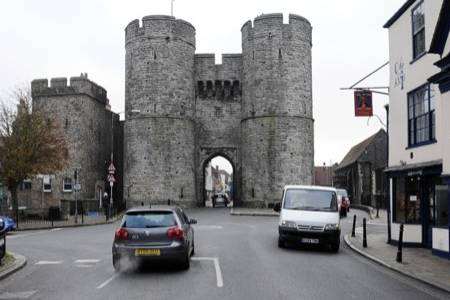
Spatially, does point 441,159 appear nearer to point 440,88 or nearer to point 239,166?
point 440,88

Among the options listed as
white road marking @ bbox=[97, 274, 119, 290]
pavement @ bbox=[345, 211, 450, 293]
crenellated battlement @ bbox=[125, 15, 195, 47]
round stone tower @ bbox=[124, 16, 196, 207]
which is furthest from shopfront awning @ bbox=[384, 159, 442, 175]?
crenellated battlement @ bbox=[125, 15, 195, 47]

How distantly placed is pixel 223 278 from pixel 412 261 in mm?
5717

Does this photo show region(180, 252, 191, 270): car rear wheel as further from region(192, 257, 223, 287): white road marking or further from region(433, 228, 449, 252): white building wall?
region(433, 228, 449, 252): white building wall

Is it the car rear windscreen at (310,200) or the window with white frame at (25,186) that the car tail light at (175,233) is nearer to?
the car rear windscreen at (310,200)

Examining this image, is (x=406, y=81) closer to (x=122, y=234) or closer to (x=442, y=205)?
(x=442, y=205)

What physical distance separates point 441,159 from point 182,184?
34481 millimetres

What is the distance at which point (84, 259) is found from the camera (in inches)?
617

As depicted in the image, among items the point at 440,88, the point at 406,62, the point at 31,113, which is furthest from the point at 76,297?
the point at 31,113

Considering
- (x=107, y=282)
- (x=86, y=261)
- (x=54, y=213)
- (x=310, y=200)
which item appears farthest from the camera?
(x=54, y=213)

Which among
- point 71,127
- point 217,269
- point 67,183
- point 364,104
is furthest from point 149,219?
point 71,127

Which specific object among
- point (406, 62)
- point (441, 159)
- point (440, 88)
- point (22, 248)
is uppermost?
point (406, 62)

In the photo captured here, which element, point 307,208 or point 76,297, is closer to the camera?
point 76,297

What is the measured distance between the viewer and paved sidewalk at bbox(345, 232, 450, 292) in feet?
39.6

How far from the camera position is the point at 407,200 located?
735 inches
